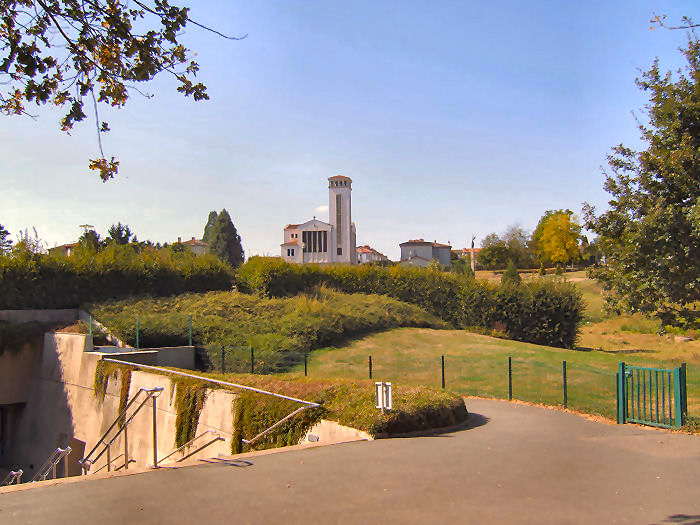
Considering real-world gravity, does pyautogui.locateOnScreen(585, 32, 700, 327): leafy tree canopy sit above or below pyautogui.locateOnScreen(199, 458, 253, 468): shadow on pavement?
above

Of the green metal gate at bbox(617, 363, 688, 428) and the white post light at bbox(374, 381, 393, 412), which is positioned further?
the green metal gate at bbox(617, 363, 688, 428)

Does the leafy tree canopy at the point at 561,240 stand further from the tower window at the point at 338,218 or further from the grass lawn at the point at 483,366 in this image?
the grass lawn at the point at 483,366

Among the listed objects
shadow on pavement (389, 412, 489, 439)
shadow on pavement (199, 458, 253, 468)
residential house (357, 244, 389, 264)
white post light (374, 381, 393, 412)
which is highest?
residential house (357, 244, 389, 264)

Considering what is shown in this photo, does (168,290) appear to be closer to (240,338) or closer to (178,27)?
(240,338)

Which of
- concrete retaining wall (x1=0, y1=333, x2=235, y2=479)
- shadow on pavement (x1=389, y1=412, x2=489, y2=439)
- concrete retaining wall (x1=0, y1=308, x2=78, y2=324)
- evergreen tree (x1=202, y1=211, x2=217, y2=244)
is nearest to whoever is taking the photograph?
shadow on pavement (x1=389, y1=412, x2=489, y2=439)

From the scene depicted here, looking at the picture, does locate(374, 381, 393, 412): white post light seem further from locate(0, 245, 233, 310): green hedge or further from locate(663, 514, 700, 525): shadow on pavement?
locate(0, 245, 233, 310): green hedge

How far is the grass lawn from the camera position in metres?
14.6

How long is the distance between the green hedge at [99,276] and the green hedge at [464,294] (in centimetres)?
264

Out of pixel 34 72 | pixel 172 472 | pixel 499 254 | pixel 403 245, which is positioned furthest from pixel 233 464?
pixel 403 245

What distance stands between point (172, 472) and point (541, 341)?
2719 centimetres

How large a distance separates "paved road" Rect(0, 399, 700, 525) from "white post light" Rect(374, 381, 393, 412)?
69 centimetres

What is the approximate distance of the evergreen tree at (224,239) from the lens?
6656 centimetres

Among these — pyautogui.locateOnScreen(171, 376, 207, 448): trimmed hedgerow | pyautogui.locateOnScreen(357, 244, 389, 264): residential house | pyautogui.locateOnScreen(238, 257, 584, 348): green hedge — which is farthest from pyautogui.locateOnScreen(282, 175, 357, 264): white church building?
pyautogui.locateOnScreen(171, 376, 207, 448): trimmed hedgerow

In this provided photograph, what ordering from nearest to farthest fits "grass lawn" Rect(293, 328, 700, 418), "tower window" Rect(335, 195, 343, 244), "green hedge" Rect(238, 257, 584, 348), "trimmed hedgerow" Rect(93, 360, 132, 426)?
"grass lawn" Rect(293, 328, 700, 418), "trimmed hedgerow" Rect(93, 360, 132, 426), "green hedge" Rect(238, 257, 584, 348), "tower window" Rect(335, 195, 343, 244)
